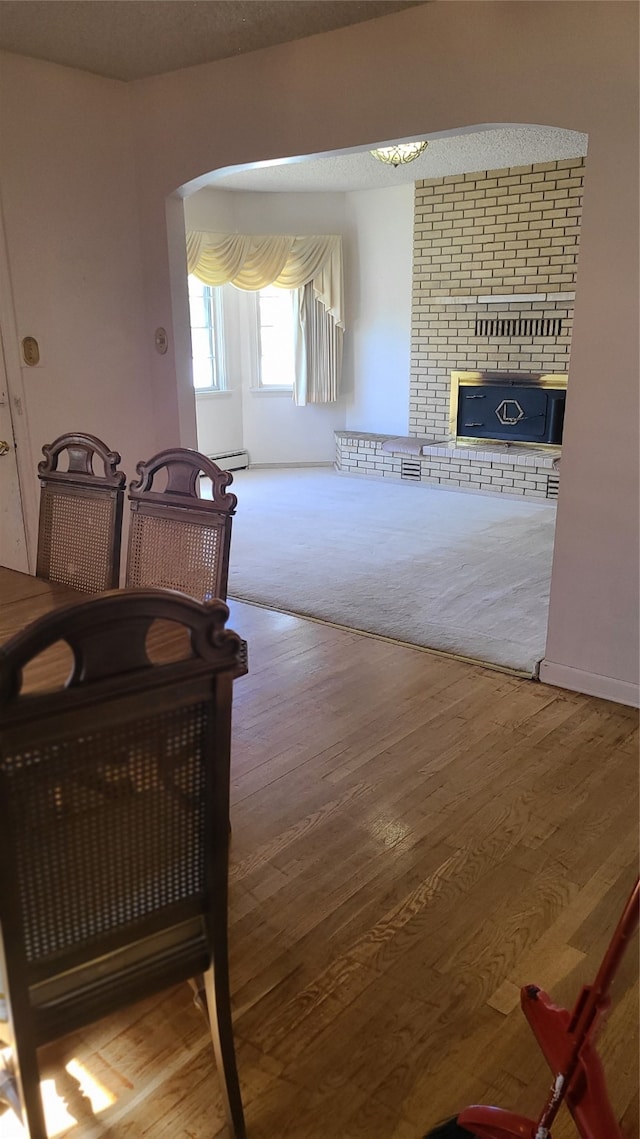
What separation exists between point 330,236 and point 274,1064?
23.7ft

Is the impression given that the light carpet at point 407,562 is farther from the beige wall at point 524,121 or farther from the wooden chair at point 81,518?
the wooden chair at point 81,518

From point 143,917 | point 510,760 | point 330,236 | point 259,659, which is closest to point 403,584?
point 259,659

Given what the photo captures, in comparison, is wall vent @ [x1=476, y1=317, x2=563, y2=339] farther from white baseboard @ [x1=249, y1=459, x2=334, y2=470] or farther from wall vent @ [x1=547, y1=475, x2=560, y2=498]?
white baseboard @ [x1=249, y1=459, x2=334, y2=470]

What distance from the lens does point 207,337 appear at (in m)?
7.61

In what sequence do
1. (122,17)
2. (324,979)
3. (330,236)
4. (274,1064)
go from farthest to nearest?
(330,236)
(122,17)
(324,979)
(274,1064)

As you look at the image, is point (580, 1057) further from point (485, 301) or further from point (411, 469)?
point (411, 469)

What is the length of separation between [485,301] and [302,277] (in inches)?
72.1

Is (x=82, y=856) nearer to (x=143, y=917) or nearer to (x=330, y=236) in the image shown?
(x=143, y=917)

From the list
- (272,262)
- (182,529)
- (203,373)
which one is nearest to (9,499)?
(182,529)

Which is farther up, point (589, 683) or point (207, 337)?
point (207, 337)

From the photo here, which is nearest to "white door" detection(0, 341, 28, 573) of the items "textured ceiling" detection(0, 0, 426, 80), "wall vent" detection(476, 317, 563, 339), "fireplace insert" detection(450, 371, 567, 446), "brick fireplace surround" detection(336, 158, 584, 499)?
"textured ceiling" detection(0, 0, 426, 80)

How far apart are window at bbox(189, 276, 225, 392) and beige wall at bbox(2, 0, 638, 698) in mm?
3569

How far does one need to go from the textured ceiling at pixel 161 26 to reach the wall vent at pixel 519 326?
374cm

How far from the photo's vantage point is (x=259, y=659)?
3373mm
